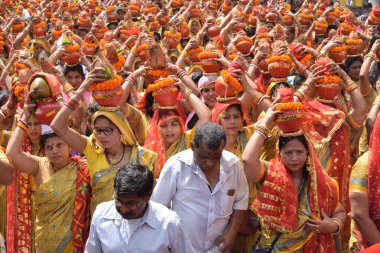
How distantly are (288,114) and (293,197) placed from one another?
517 mm

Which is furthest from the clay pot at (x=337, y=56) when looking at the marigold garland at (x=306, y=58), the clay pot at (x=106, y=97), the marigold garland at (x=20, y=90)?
the marigold garland at (x=20, y=90)

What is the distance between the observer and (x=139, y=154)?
414cm

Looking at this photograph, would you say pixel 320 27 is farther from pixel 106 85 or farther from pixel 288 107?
pixel 288 107

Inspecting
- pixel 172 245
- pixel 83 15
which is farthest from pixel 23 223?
pixel 83 15

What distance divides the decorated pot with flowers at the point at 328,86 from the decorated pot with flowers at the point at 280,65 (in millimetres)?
565

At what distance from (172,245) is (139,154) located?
1358 mm

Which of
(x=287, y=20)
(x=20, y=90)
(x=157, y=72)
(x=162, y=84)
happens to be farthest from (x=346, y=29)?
(x=20, y=90)

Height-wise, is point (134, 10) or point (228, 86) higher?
point (134, 10)

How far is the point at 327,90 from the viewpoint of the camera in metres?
4.89

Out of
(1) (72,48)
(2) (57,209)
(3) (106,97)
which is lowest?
(2) (57,209)

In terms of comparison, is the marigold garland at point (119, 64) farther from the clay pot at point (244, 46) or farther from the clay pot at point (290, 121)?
the clay pot at point (290, 121)

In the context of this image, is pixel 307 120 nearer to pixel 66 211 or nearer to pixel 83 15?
pixel 66 211

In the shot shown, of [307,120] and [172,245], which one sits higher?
[307,120]

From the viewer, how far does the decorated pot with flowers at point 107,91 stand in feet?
13.8
